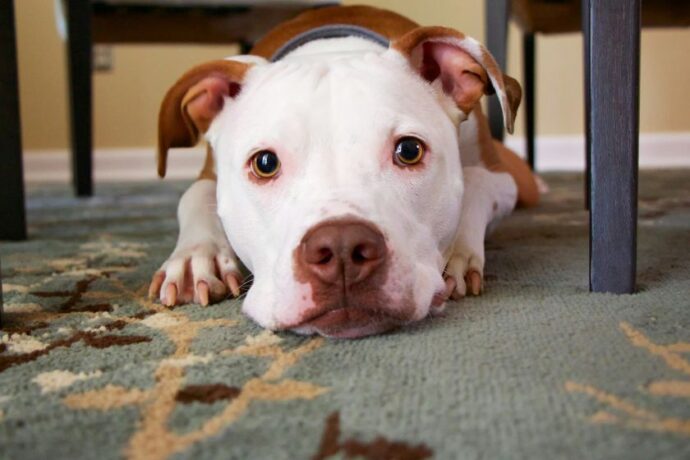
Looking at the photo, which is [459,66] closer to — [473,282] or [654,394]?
[473,282]

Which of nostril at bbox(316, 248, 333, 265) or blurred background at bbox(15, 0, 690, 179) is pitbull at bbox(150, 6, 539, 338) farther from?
blurred background at bbox(15, 0, 690, 179)

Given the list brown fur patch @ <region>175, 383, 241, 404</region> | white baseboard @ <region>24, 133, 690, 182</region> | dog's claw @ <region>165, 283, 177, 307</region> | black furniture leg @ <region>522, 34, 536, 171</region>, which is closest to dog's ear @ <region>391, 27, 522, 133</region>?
dog's claw @ <region>165, 283, 177, 307</region>

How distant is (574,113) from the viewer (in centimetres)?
400

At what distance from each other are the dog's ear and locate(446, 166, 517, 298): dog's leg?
17 cm

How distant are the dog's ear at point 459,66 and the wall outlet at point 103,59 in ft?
10.4

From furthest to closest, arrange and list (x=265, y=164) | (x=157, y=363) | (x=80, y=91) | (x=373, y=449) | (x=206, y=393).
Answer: (x=80, y=91), (x=265, y=164), (x=157, y=363), (x=206, y=393), (x=373, y=449)

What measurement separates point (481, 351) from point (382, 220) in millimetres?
206

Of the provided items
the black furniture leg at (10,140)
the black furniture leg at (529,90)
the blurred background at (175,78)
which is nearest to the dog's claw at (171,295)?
the black furniture leg at (10,140)

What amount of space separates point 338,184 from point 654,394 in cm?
47

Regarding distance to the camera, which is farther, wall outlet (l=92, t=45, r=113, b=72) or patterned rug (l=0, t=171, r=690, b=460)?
wall outlet (l=92, t=45, r=113, b=72)

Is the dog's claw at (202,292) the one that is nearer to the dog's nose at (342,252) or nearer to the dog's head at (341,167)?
the dog's head at (341,167)

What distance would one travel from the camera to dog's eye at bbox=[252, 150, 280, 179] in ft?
3.76

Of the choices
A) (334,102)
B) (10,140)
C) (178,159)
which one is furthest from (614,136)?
(178,159)

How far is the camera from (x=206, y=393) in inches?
31.4
